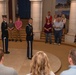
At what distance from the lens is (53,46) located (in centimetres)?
1047

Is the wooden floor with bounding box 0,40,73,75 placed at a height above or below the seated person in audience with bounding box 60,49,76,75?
below

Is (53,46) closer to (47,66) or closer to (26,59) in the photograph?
(26,59)

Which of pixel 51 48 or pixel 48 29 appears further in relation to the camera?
pixel 48 29

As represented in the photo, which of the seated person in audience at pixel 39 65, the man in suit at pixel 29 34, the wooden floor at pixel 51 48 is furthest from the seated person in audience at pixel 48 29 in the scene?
the seated person in audience at pixel 39 65

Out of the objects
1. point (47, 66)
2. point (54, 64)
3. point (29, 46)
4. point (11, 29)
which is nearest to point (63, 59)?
point (54, 64)

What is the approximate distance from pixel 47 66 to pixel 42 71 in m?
0.11

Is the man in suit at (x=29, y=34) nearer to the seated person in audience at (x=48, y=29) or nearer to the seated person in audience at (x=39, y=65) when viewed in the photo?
the seated person in audience at (x=48, y=29)

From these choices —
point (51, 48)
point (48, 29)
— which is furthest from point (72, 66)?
point (48, 29)

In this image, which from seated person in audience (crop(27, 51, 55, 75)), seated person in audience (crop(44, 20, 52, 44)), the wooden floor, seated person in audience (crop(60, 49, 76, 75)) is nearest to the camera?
seated person in audience (crop(60, 49, 76, 75))

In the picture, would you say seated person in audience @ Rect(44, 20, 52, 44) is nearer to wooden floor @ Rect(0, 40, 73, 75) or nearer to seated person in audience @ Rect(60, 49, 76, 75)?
wooden floor @ Rect(0, 40, 73, 75)

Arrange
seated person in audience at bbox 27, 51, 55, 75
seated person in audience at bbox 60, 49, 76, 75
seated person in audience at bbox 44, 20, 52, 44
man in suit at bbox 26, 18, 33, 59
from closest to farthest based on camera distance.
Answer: seated person in audience at bbox 60, 49, 76, 75, seated person in audience at bbox 27, 51, 55, 75, man in suit at bbox 26, 18, 33, 59, seated person in audience at bbox 44, 20, 52, 44

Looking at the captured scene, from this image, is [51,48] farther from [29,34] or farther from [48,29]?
[29,34]

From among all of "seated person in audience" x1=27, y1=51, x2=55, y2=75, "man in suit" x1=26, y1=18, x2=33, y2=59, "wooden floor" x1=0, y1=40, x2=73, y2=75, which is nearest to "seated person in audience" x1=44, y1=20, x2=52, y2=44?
"wooden floor" x1=0, y1=40, x2=73, y2=75

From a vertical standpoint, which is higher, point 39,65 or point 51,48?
point 39,65
